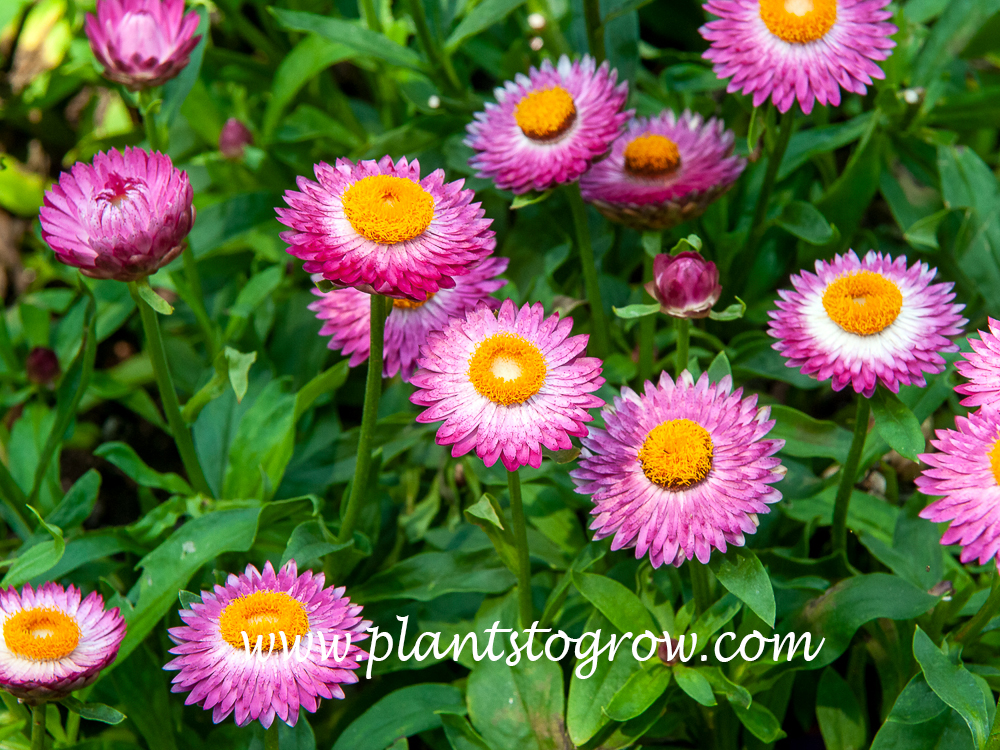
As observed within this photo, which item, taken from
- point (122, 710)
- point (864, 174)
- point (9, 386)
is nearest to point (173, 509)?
point (122, 710)

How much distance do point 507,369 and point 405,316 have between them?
450 mm

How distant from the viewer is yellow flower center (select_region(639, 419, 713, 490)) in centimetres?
174

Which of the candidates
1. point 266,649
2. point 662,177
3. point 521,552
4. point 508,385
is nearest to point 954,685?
point 521,552

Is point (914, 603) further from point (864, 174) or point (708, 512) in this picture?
point (864, 174)

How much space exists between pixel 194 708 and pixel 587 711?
40.1 inches

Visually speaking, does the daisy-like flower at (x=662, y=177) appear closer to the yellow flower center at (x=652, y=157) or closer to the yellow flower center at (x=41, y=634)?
the yellow flower center at (x=652, y=157)

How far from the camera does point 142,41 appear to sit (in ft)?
7.52

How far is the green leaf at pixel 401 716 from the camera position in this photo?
2.02m

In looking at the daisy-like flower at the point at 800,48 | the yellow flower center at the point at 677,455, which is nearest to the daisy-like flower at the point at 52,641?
the yellow flower center at the point at 677,455

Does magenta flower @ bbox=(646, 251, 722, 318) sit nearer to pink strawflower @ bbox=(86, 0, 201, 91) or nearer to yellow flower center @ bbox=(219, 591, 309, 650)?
yellow flower center @ bbox=(219, 591, 309, 650)

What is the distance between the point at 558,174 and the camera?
86.1 inches

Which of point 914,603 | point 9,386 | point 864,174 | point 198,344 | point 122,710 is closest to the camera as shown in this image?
point 914,603

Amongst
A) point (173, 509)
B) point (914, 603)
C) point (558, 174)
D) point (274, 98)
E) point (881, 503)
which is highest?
point (274, 98)

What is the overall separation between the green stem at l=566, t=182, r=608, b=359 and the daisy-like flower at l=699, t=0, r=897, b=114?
0.42m
